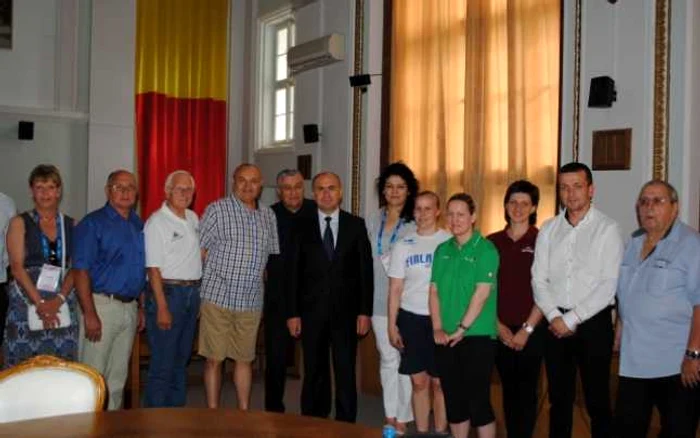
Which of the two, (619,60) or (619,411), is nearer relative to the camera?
(619,411)

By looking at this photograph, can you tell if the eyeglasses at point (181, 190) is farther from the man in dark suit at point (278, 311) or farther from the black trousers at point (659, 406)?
the black trousers at point (659, 406)

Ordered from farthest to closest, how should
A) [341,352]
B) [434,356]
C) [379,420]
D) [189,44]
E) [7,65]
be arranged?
1. [189,44]
2. [7,65]
3. [379,420]
4. [341,352]
5. [434,356]

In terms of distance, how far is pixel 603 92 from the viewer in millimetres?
4484

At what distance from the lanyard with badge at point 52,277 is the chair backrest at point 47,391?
1519mm

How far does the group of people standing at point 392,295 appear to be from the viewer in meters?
3.18

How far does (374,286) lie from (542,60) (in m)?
2.05

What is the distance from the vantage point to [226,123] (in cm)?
845

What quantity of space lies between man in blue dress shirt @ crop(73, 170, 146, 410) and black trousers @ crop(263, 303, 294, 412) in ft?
2.58

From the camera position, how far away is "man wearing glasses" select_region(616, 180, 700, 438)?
120 inches

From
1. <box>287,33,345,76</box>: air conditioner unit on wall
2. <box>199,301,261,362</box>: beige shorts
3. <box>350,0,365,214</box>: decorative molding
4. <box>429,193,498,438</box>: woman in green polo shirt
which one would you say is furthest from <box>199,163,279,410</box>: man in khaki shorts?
<box>287,33,345,76</box>: air conditioner unit on wall

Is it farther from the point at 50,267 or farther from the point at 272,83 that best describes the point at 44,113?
the point at 50,267

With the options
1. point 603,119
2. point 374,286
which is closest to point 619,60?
point 603,119

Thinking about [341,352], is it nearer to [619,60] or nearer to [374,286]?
[374,286]

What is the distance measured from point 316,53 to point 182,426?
17.3 feet
